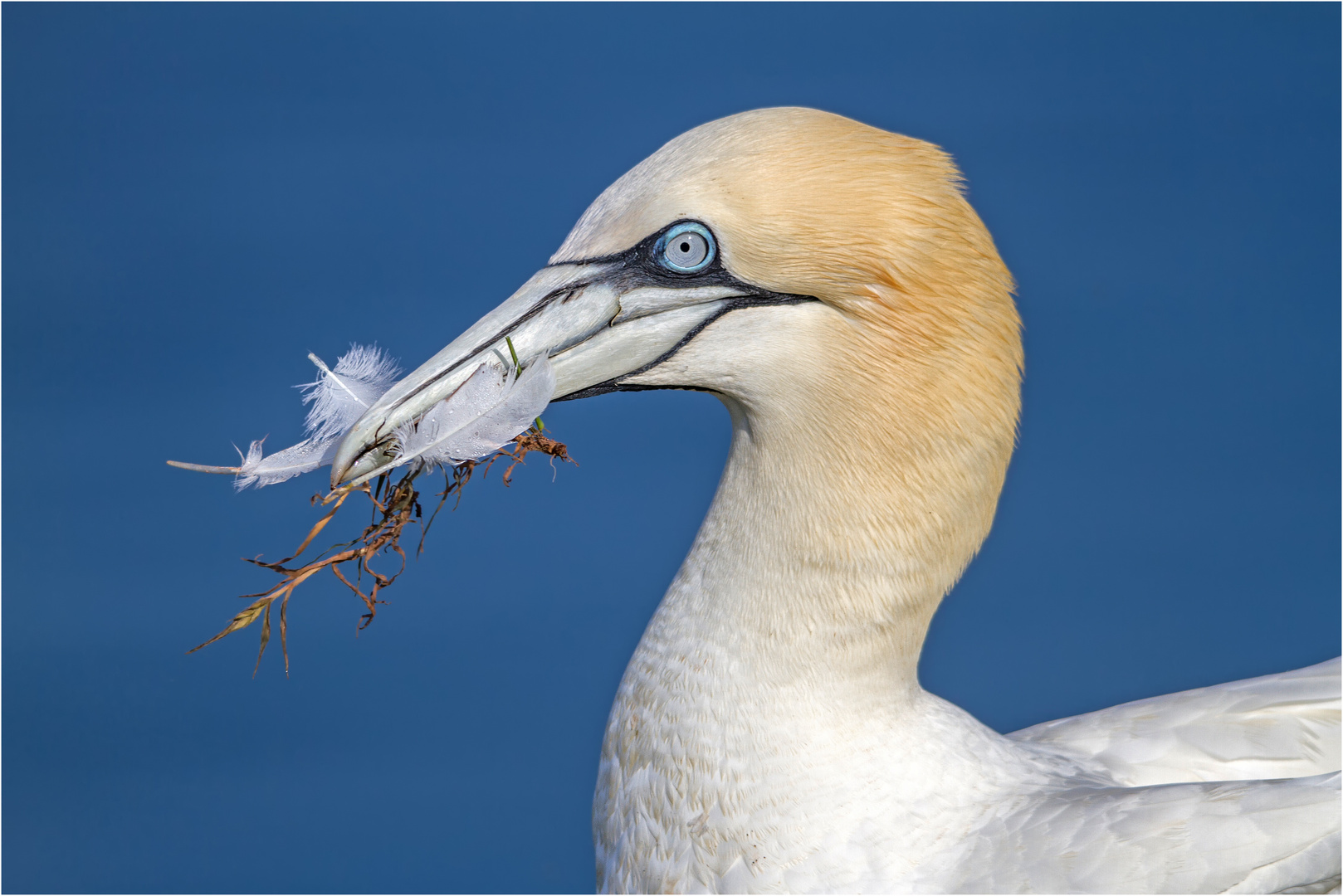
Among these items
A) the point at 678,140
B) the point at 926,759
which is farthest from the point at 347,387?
the point at 926,759

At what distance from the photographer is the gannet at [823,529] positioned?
2396 mm

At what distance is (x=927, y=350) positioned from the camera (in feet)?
7.95

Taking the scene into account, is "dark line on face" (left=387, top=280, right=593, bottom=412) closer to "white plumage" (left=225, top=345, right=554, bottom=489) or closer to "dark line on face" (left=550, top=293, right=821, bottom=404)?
"white plumage" (left=225, top=345, right=554, bottom=489)

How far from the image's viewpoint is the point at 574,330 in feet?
8.07

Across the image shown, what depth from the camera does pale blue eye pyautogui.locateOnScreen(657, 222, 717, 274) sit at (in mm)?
2408

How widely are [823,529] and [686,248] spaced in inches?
22.0

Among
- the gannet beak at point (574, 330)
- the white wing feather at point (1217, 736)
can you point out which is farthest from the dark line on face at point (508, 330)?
the white wing feather at point (1217, 736)

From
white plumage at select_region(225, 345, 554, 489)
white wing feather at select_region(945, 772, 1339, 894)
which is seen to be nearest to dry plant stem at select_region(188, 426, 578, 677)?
white plumage at select_region(225, 345, 554, 489)

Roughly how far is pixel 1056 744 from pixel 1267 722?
1.56 feet

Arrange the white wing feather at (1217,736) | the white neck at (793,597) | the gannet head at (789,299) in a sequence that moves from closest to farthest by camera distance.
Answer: the gannet head at (789,299)
the white neck at (793,597)
the white wing feather at (1217,736)

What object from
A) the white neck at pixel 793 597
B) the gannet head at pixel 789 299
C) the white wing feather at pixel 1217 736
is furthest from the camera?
the white wing feather at pixel 1217 736

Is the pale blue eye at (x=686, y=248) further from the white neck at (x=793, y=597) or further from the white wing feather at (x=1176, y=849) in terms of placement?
the white wing feather at (x=1176, y=849)

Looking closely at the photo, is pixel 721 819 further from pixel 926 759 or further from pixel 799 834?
pixel 926 759

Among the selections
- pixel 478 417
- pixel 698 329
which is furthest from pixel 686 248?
pixel 478 417
